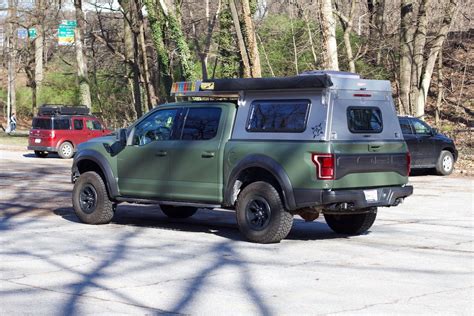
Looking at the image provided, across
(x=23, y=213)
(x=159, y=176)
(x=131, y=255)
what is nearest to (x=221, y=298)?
(x=131, y=255)

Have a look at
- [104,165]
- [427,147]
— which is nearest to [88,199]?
[104,165]

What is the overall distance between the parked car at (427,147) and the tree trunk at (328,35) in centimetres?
293

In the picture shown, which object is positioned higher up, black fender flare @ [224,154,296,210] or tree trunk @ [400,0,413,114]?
tree trunk @ [400,0,413,114]

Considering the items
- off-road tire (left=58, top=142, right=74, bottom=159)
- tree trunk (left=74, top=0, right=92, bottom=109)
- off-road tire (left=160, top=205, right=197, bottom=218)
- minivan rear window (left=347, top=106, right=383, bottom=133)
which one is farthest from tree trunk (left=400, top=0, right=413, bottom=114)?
minivan rear window (left=347, top=106, right=383, bottom=133)

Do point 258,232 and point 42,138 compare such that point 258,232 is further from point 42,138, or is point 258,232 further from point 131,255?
point 42,138

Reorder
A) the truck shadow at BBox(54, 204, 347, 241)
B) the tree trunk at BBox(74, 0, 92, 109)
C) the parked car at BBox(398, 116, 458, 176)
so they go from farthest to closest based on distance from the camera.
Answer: the tree trunk at BBox(74, 0, 92, 109) → the parked car at BBox(398, 116, 458, 176) → the truck shadow at BBox(54, 204, 347, 241)

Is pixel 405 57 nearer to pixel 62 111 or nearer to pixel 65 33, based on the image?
pixel 62 111

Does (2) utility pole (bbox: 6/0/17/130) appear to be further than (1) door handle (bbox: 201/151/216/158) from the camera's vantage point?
Yes

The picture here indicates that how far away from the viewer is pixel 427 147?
24547mm

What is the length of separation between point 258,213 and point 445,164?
14.7m

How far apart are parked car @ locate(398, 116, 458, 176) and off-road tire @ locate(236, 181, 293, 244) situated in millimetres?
13272

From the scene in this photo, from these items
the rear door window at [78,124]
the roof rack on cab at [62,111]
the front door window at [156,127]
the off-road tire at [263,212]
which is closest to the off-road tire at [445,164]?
the front door window at [156,127]

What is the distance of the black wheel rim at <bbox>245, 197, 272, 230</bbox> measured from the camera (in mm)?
11477

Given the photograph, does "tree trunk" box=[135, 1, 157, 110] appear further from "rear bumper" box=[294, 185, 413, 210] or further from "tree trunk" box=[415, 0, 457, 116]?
"rear bumper" box=[294, 185, 413, 210]
